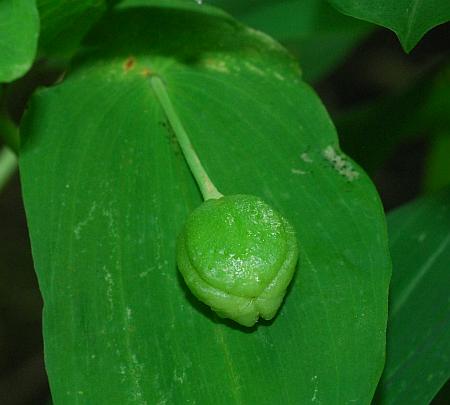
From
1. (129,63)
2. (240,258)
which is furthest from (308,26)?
(240,258)

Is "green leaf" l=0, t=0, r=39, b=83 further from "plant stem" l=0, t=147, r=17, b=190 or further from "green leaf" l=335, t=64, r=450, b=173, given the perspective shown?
"green leaf" l=335, t=64, r=450, b=173

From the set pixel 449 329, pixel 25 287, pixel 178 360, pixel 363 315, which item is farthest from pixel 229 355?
pixel 25 287

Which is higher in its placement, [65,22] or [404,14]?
[404,14]

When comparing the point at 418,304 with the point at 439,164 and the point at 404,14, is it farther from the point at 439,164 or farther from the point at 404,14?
the point at 439,164

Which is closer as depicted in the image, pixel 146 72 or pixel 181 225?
pixel 181 225

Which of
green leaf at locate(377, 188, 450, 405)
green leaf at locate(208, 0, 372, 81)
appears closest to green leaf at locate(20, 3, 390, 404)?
green leaf at locate(377, 188, 450, 405)
